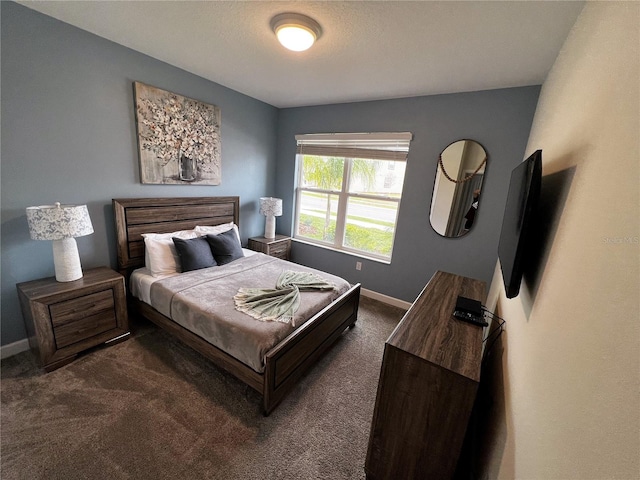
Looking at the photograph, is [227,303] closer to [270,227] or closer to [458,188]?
[270,227]

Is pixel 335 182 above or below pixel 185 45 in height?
below

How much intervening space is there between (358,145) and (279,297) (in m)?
2.23

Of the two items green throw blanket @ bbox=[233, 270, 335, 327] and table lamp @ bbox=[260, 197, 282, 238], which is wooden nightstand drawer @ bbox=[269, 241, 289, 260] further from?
green throw blanket @ bbox=[233, 270, 335, 327]

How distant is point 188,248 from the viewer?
2479mm

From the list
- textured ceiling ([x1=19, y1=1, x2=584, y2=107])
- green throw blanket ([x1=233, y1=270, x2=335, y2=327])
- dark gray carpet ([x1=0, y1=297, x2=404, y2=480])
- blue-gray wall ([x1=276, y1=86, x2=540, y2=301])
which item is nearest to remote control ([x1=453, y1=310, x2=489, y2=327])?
dark gray carpet ([x1=0, y1=297, x2=404, y2=480])

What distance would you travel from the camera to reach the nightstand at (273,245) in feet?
11.7

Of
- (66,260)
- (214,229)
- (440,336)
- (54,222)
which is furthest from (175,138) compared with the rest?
(440,336)

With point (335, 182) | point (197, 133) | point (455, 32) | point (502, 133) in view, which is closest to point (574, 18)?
point (455, 32)

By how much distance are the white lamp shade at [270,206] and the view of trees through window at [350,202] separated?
0.45 meters

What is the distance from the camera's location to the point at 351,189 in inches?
138

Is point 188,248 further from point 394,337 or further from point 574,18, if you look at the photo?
point 574,18

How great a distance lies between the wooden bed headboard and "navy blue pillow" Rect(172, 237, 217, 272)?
1.16 feet

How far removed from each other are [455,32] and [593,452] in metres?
2.13

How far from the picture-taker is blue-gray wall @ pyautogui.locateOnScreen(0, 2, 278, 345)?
1.77 metres
